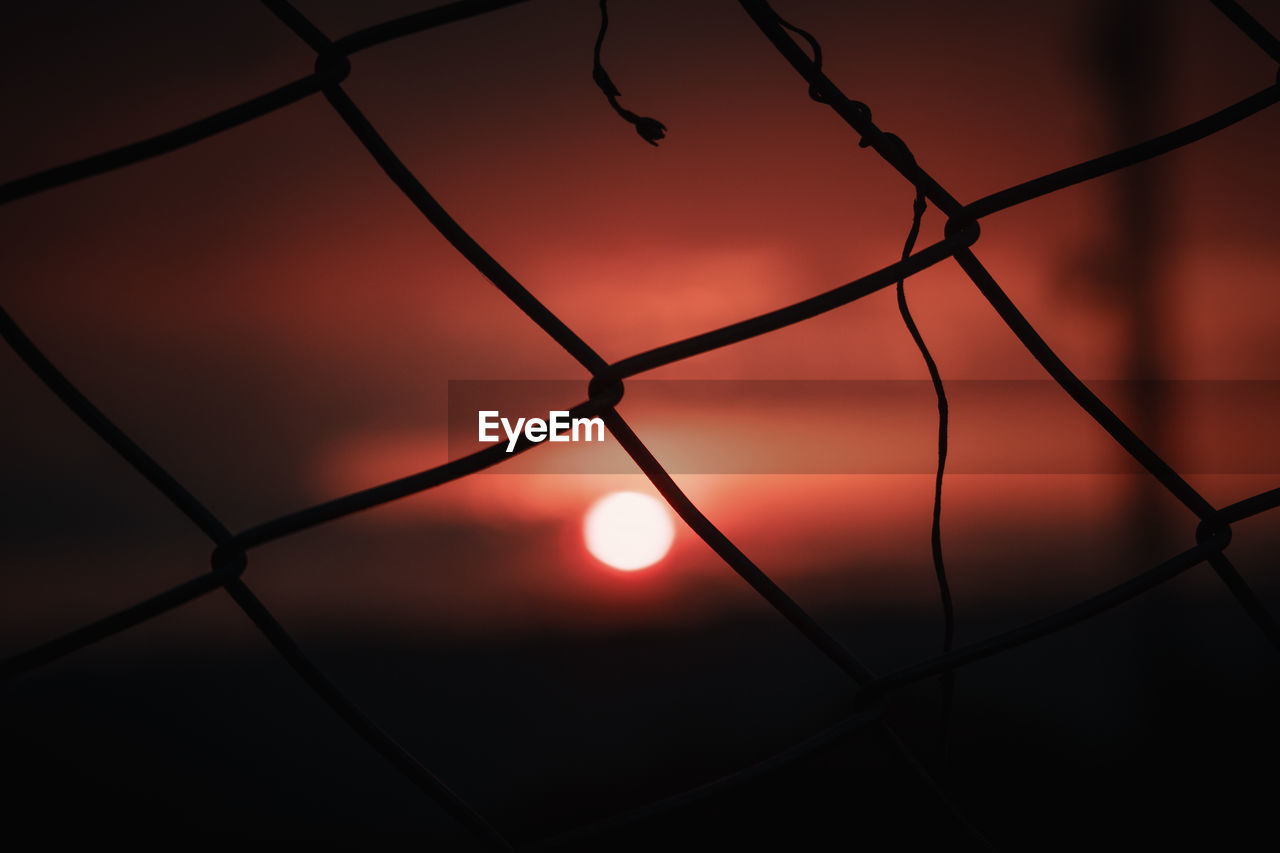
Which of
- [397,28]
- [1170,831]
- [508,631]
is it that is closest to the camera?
[397,28]

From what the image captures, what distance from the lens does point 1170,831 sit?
110 inches

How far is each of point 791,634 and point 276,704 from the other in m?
3.64

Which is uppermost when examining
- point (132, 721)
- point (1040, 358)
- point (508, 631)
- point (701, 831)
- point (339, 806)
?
point (508, 631)

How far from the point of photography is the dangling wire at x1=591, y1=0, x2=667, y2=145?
0.91ft

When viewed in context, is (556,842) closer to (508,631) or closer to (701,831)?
(701,831)

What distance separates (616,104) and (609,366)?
10 cm

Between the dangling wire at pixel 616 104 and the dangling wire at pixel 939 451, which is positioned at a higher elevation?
the dangling wire at pixel 616 104

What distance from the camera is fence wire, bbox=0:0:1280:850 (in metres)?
0.24

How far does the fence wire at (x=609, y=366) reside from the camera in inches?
9.6

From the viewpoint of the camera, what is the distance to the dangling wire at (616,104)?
277mm

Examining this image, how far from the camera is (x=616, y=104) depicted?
28 centimetres

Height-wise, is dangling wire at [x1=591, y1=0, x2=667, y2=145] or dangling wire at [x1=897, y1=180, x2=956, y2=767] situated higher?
dangling wire at [x1=591, y1=0, x2=667, y2=145]

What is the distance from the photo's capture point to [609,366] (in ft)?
0.85

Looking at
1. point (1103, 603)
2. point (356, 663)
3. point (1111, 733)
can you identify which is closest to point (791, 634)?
point (1111, 733)
